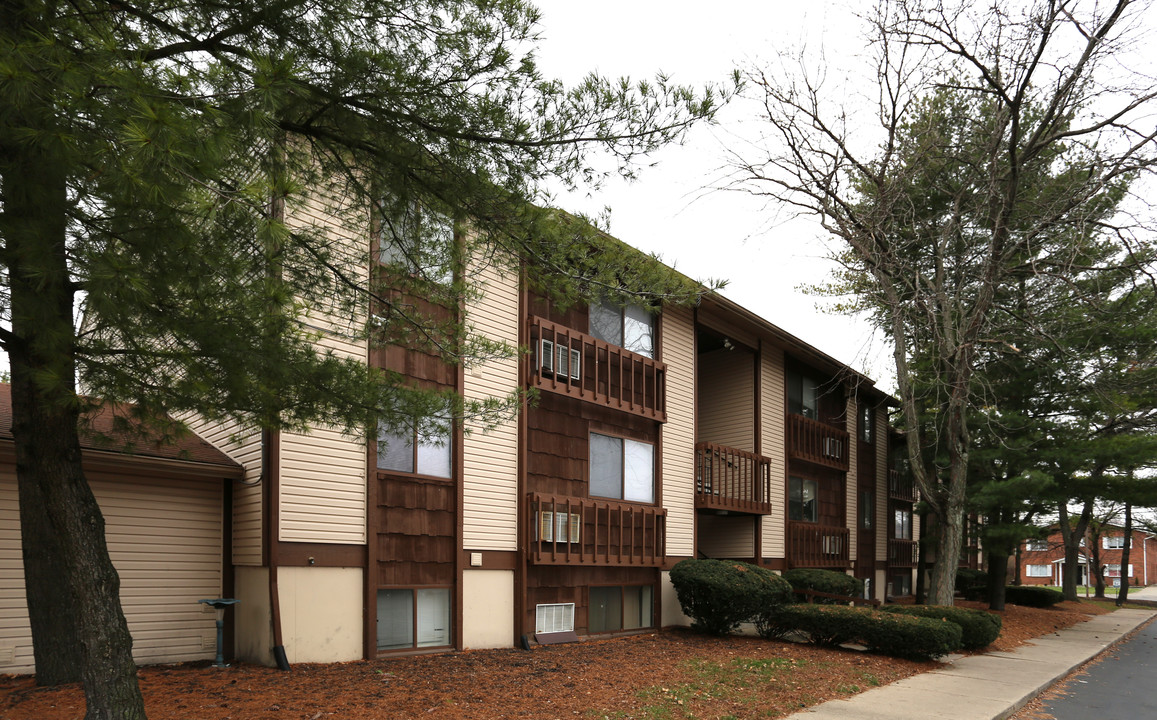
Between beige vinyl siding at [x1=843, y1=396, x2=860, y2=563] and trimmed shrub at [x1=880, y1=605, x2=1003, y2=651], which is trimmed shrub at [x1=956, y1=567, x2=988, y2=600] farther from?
trimmed shrub at [x1=880, y1=605, x2=1003, y2=651]

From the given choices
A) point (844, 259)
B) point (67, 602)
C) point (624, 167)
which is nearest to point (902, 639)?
point (844, 259)

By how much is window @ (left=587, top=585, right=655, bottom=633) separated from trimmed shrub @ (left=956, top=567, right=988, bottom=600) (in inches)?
757

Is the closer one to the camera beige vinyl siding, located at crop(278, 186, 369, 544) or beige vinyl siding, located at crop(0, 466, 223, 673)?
beige vinyl siding, located at crop(0, 466, 223, 673)

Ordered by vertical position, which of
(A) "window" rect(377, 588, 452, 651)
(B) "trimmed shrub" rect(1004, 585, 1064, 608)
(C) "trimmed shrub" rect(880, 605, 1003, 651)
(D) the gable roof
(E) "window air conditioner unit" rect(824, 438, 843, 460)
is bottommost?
(B) "trimmed shrub" rect(1004, 585, 1064, 608)

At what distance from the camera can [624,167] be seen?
Result: 742 centimetres

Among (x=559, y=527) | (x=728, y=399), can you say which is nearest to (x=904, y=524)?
(x=728, y=399)

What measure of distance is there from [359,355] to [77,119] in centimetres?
669

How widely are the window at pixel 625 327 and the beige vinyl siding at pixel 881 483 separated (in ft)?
44.9

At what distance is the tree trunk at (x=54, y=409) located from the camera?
17.5 ft

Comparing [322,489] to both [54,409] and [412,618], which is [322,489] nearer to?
[412,618]

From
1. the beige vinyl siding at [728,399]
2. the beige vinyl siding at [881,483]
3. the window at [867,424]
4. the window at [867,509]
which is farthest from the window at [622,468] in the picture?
the beige vinyl siding at [881,483]

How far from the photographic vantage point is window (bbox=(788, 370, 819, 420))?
23.3 metres

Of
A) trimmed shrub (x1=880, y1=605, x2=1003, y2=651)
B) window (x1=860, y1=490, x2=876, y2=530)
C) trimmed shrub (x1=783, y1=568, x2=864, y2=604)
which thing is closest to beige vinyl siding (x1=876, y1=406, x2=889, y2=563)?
window (x1=860, y1=490, x2=876, y2=530)

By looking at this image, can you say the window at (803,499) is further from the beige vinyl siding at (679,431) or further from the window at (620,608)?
the window at (620,608)
